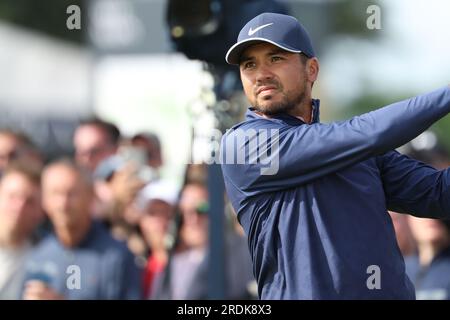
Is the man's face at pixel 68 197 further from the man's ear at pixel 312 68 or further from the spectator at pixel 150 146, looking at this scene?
the man's ear at pixel 312 68

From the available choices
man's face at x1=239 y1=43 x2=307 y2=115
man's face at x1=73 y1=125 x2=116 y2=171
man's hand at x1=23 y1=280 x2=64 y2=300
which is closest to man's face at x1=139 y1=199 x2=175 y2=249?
man's face at x1=73 y1=125 x2=116 y2=171

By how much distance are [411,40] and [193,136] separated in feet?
39.8

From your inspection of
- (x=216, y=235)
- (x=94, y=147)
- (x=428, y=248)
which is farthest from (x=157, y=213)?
(x=428, y=248)

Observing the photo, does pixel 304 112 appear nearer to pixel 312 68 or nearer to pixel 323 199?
pixel 312 68

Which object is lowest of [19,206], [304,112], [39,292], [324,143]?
[39,292]

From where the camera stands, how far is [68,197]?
7.13 metres

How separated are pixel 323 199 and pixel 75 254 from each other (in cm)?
321

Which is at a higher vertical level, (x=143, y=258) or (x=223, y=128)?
(x=223, y=128)

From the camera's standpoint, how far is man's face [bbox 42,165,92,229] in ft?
23.2

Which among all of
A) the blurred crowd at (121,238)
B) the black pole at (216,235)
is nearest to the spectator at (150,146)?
the blurred crowd at (121,238)

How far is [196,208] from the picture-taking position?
7715 mm

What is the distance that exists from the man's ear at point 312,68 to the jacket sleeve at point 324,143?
0.88 feet
